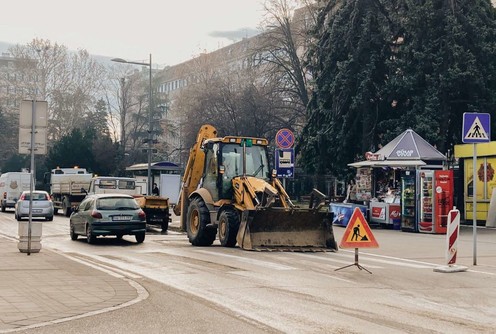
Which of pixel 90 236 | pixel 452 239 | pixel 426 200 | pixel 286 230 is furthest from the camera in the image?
pixel 426 200

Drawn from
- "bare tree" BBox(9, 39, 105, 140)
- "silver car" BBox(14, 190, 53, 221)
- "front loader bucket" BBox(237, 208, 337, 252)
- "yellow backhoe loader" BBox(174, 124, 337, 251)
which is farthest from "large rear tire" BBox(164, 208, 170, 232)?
"bare tree" BBox(9, 39, 105, 140)

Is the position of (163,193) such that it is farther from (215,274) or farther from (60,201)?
(215,274)

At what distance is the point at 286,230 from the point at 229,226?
163 cm

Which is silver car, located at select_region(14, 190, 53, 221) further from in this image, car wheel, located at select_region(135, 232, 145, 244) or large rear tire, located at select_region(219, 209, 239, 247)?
large rear tire, located at select_region(219, 209, 239, 247)

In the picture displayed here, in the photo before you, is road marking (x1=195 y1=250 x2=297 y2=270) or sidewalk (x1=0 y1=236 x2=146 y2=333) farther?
road marking (x1=195 y1=250 x2=297 y2=270)

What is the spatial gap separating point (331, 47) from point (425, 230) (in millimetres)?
14901

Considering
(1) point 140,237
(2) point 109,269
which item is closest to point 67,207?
(1) point 140,237

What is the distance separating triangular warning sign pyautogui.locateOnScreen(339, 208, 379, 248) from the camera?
50.0 ft

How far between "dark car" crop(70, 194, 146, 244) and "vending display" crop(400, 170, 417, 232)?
11.0m

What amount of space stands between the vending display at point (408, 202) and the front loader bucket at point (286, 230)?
31.4 ft

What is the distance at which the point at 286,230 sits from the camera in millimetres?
19469

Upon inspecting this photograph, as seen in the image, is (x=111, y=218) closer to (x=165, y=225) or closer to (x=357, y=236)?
(x=165, y=225)

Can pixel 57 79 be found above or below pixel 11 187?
above

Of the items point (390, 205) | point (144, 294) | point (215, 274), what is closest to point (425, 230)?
point (390, 205)
